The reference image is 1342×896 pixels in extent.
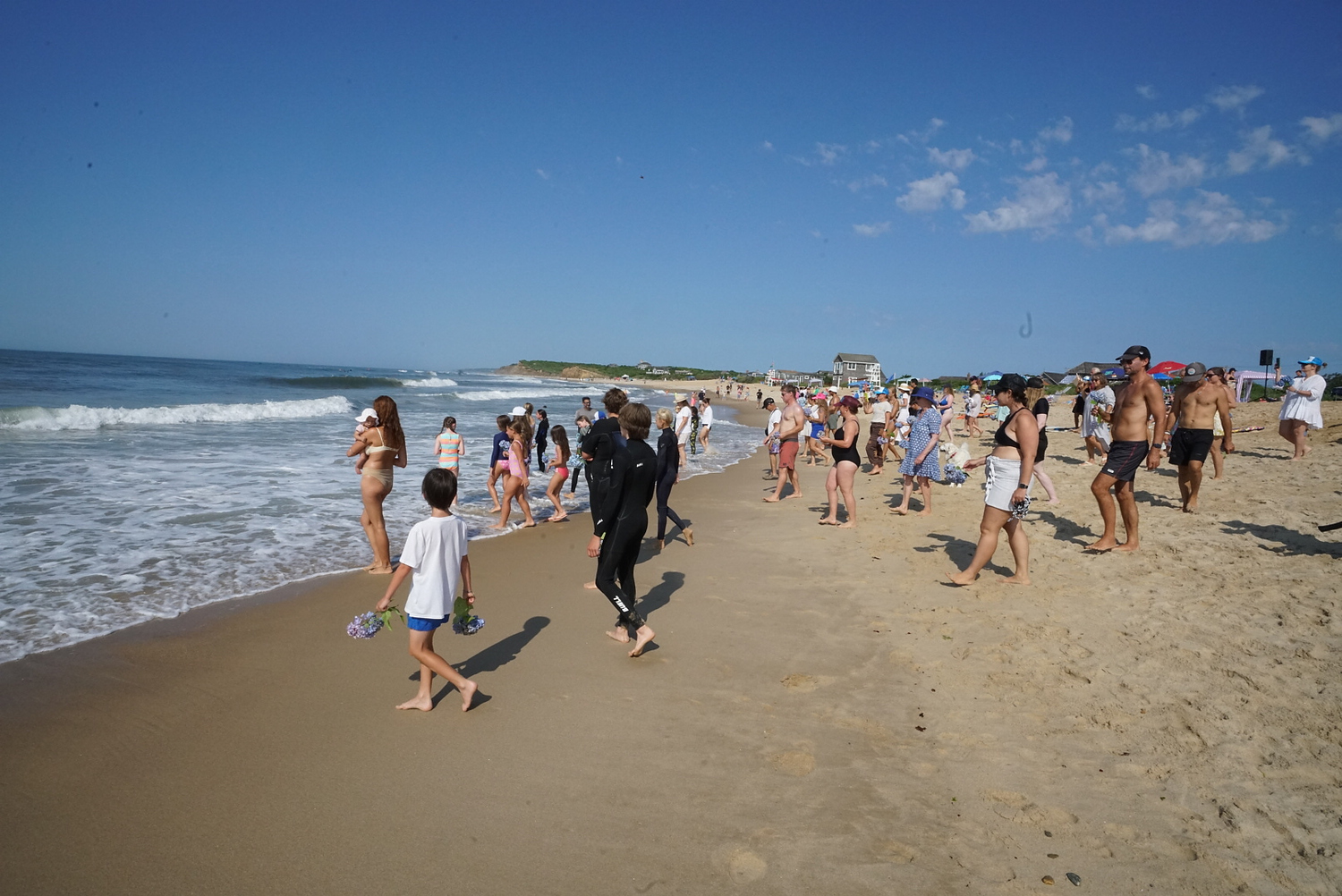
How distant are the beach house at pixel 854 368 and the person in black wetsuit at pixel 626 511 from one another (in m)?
92.7

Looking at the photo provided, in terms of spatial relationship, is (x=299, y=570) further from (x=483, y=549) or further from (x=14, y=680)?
(x=14, y=680)

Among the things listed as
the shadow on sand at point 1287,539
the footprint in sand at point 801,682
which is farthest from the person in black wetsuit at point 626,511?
the shadow on sand at point 1287,539

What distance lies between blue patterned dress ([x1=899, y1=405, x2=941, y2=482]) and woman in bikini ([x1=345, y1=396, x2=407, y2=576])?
6.71 metres

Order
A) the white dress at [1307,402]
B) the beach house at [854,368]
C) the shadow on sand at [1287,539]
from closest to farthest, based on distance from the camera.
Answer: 1. the shadow on sand at [1287,539]
2. the white dress at [1307,402]
3. the beach house at [854,368]

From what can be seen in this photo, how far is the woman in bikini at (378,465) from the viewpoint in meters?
6.46

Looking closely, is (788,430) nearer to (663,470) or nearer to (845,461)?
(845,461)

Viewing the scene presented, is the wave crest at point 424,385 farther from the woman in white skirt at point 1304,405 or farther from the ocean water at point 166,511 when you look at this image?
the woman in white skirt at point 1304,405

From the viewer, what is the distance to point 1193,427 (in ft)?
27.4

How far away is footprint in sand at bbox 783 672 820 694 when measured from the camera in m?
4.37

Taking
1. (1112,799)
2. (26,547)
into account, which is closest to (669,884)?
(1112,799)

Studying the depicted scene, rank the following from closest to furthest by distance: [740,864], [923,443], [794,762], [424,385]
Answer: [740,864]
[794,762]
[923,443]
[424,385]

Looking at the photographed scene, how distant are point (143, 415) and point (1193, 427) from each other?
2565cm

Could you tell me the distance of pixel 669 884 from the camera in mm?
2697

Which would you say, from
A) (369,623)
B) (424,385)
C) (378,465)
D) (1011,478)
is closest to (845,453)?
(1011,478)
